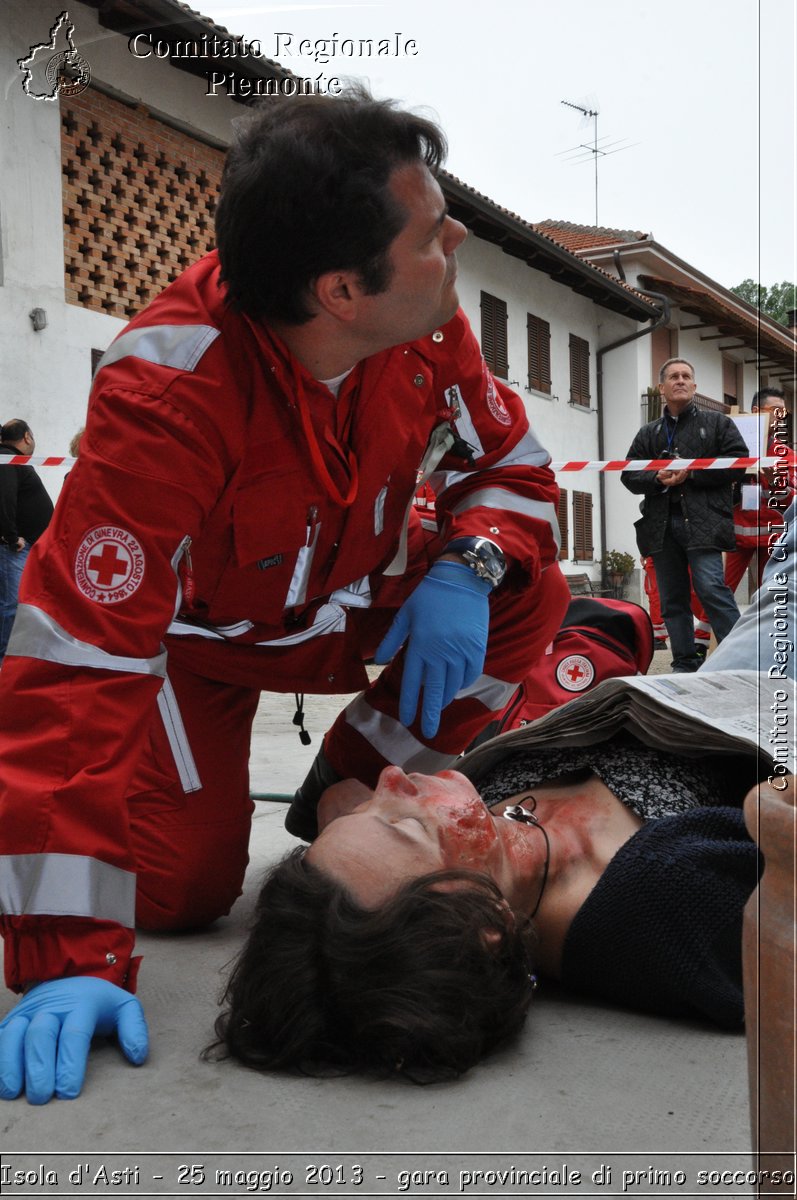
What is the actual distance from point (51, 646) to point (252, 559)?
→ 1.76 ft

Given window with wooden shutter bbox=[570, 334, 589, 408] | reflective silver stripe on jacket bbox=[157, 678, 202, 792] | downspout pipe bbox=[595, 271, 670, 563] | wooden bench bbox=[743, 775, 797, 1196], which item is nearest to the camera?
wooden bench bbox=[743, 775, 797, 1196]

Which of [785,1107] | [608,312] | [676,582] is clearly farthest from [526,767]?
[608,312]

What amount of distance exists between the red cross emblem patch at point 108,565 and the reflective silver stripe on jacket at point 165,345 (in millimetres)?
314

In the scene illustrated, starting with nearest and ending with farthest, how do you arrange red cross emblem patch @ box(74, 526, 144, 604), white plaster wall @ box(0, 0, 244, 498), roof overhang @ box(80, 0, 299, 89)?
red cross emblem patch @ box(74, 526, 144, 604)
roof overhang @ box(80, 0, 299, 89)
white plaster wall @ box(0, 0, 244, 498)

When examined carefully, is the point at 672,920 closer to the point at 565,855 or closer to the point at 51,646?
the point at 565,855

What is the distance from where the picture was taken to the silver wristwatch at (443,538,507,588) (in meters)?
2.30

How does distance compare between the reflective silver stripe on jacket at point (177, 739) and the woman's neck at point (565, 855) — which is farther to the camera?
the reflective silver stripe on jacket at point (177, 739)

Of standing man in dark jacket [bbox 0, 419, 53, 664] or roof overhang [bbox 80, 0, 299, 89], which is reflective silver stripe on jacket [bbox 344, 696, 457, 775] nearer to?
standing man in dark jacket [bbox 0, 419, 53, 664]

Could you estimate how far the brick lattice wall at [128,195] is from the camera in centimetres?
763

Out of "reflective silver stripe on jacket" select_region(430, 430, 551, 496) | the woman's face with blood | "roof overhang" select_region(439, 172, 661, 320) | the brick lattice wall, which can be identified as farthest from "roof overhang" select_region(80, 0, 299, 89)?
the woman's face with blood

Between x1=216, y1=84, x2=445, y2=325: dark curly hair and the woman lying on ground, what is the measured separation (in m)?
0.84

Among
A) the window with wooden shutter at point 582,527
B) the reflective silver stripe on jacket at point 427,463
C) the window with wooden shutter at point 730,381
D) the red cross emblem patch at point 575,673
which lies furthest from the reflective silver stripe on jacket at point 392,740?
the window with wooden shutter at point 730,381

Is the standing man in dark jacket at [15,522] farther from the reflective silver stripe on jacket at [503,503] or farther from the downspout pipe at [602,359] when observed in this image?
the downspout pipe at [602,359]

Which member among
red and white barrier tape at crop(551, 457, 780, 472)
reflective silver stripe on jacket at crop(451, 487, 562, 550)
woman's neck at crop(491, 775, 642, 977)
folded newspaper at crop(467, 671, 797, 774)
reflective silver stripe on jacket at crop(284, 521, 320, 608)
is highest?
red and white barrier tape at crop(551, 457, 780, 472)
